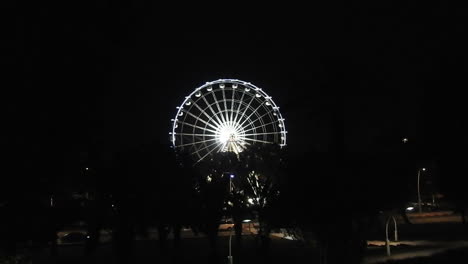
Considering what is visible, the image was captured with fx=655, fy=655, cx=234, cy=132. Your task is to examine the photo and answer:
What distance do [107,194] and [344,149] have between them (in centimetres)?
949

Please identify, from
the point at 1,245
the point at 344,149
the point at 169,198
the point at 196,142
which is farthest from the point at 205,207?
the point at 1,245

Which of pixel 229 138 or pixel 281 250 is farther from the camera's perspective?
pixel 229 138

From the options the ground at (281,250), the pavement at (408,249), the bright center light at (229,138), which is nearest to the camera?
the pavement at (408,249)

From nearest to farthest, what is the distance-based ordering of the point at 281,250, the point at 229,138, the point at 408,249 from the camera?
the point at 408,249 → the point at 281,250 → the point at 229,138

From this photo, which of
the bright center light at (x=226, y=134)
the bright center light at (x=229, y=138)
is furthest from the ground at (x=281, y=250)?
the bright center light at (x=226, y=134)

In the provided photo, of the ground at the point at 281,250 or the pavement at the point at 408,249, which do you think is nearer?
the pavement at the point at 408,249

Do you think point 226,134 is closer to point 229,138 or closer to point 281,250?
point 229,138

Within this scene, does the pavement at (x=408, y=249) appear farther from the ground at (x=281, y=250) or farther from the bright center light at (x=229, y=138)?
the bright center light at (x=229, y=138)

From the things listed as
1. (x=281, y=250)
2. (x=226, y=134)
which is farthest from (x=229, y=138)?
(x=281, y=250)

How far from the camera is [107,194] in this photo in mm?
25406

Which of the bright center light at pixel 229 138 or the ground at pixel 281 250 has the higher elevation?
the bright center light at pixel 229 138

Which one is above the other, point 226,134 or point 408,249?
point 226,134

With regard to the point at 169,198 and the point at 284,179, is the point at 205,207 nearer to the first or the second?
→ the point at 169,198

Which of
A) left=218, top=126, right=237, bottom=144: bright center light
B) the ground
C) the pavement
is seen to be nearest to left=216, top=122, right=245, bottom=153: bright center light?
left=218, top=126, right=237, bottom=144: bright center light
